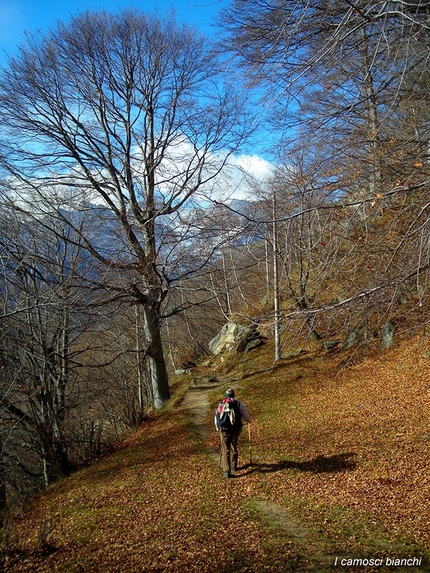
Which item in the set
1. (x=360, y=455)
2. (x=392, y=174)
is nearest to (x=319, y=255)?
(x=392, y=174)

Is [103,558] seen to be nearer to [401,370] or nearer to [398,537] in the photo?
[398,537]

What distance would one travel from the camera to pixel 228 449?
813 cm

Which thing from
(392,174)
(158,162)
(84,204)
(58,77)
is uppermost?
(58,77)

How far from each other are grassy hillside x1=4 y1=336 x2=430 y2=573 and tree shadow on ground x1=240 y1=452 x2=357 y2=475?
1.0 inches

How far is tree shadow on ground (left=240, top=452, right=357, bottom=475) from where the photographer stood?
24.6ft

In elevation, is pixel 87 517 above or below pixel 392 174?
below

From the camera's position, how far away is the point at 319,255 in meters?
4.60

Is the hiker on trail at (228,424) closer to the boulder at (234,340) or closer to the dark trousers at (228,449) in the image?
the dark trousers at (228,449)

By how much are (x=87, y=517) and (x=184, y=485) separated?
1.83 meters

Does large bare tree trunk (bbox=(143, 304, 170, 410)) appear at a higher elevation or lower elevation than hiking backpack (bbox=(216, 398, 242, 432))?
higher

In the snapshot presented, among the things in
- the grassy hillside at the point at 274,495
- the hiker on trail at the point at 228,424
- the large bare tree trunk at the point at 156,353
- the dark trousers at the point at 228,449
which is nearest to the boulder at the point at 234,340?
the large bare tree trunk at the point at 156,353

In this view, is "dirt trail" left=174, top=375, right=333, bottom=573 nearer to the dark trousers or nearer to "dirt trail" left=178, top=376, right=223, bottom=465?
"dirt trail" left=178, top=376, right=223, bottom=465

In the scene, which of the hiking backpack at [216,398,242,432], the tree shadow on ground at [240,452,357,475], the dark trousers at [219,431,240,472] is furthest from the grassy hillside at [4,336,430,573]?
the hiking backpack at [216,398,242,432]

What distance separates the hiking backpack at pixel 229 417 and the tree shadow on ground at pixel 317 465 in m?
0.97
